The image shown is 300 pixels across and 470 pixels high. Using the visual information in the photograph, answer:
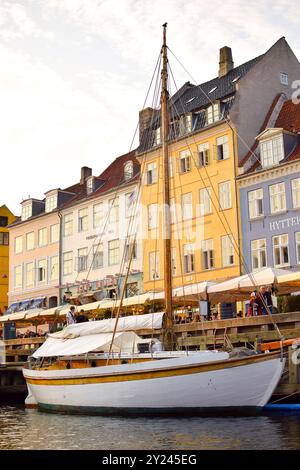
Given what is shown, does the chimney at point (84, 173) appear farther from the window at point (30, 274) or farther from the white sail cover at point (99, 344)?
the white sail cover at point (99, 344)

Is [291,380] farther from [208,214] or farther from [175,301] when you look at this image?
[208,214]

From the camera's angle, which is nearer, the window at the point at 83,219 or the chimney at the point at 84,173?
the window at the point at 83,219

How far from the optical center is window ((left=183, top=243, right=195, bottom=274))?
39.2m

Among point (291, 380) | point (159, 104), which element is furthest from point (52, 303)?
point (291, 380)

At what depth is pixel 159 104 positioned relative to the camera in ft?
85.7

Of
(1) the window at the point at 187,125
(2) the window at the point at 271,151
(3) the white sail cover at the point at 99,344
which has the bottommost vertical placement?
(3) the white sail cover at the point at 99,344

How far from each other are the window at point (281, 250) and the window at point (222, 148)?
21.6 ft

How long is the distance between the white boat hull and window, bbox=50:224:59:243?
32144 millimetres

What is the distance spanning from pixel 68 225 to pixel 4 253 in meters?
15.7

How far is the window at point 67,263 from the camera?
166ft

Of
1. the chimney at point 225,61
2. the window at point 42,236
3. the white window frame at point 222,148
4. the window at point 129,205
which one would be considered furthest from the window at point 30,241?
the white window frame at point 222,148

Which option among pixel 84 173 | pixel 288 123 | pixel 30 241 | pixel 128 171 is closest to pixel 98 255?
pixel 128 171

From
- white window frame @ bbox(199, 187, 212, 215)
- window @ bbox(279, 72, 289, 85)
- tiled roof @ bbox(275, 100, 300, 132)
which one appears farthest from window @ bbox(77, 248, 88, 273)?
window @ bbox(279, 72, 289, 85)

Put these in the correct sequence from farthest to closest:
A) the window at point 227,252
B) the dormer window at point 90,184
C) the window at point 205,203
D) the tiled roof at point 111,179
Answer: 1. the dormer window at point 90,184
2. the tiled roof at point 111,179
3. the window at point 205,203
4. the window at point 227,252
